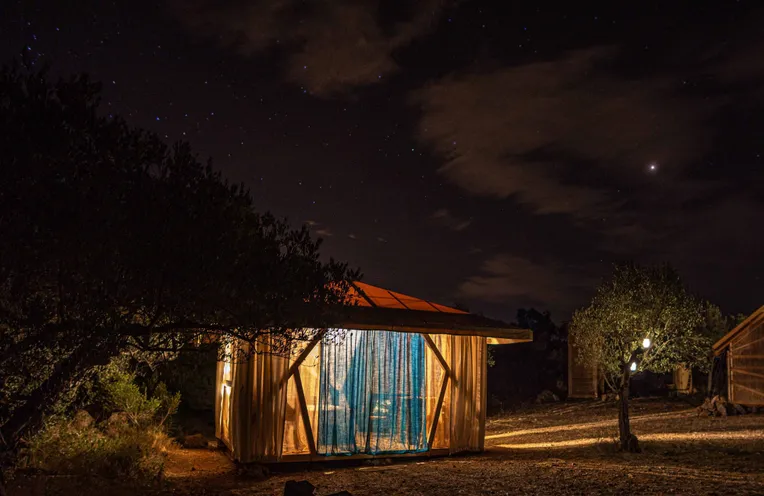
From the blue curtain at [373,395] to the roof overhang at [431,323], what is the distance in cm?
81

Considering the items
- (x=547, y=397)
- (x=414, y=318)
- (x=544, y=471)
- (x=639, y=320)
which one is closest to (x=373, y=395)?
(x=414, y=318)

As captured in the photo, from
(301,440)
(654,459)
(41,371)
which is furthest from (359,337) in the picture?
(41,371)

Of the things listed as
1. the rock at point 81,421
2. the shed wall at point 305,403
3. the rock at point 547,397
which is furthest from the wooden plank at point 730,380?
the rock at point 81,421

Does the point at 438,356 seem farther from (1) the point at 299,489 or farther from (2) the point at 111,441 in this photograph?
(2) the point at 111,441

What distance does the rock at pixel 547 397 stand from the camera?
26.1m

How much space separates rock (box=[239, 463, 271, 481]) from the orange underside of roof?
305cm

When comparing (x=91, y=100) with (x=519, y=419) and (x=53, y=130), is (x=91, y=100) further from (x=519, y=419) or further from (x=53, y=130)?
(x=519, y=419)

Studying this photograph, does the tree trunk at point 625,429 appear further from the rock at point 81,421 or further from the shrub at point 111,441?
the rock at point 81,421

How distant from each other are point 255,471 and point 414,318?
138 inches

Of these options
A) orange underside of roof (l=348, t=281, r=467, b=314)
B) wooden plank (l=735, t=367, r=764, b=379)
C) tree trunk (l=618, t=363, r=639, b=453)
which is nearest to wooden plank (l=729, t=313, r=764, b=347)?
wooden plank (l=735, t=367, r=764, b=379)

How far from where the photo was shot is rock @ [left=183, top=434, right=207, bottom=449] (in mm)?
12711

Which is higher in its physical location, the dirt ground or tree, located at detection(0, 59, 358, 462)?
tree, located at detection(0, 59, 358, 462)

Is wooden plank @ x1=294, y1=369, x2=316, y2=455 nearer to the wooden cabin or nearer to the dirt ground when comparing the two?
the wooden cabin

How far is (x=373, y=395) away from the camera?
1088cm
